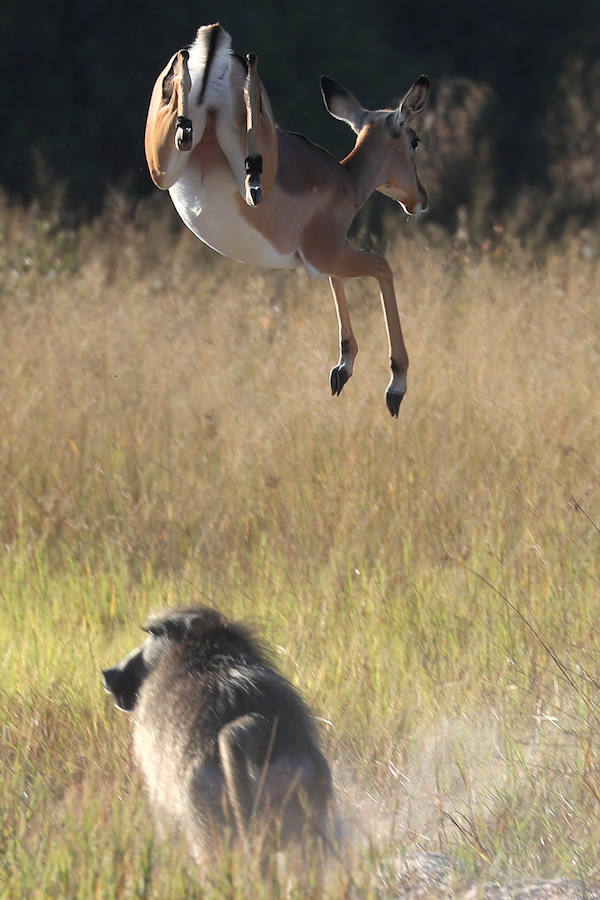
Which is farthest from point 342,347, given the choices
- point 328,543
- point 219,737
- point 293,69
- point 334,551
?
point 293,69

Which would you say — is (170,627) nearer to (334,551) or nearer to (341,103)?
(341,103)

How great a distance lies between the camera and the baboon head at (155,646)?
3.56 meters

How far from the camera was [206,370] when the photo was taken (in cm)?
768

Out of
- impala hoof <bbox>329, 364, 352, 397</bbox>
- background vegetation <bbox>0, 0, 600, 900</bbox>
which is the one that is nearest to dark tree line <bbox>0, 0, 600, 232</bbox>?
background vegetation <bbox>0, 0, 600, 900</bbox>

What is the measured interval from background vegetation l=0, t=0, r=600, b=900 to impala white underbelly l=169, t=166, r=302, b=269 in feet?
3.87

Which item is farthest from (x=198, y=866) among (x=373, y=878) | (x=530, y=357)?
(x=530, y=357)

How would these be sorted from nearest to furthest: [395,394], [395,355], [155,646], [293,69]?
[395,394]
[395,355]
[155,646]
[293,69]

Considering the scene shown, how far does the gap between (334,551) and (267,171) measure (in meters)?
2.80

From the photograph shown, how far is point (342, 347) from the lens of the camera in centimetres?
313

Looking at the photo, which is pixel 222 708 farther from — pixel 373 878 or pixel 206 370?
pixel 206 370

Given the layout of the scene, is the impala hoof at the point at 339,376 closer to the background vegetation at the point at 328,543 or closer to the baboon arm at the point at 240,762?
the baboon arm at the point at 240,762

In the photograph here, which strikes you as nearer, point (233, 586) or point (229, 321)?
point (233, 586)

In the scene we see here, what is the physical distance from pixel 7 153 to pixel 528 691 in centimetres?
1111

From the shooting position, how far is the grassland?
373 centimetres
